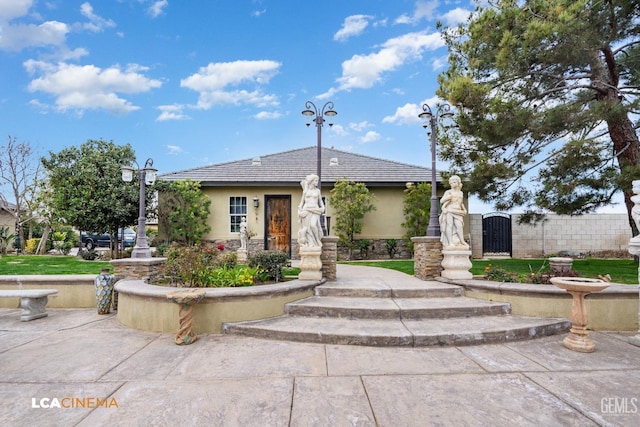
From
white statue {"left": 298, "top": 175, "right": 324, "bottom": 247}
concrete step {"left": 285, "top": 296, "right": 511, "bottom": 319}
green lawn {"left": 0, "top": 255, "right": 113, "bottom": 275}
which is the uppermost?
white statue {"left": 298, "top": 175, "right": 324, "bottom": 247}

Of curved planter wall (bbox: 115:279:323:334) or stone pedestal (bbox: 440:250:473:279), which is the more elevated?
stone pedestal (bbox: 440:250:473:279)

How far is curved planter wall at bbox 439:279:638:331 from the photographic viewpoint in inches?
186

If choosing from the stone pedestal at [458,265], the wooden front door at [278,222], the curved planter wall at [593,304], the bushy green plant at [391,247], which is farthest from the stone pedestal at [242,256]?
the curved planter wall at [593,304]

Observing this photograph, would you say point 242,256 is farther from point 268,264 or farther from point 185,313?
point 185,313

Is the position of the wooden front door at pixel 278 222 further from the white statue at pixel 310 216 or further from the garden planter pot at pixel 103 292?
the garden planter pot at pixel 103 292

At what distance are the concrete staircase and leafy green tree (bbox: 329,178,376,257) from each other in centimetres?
646

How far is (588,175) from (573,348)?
5.83 metres

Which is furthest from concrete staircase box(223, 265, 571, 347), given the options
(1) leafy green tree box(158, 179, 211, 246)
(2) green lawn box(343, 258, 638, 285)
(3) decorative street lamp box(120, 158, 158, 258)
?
(1) leafy green tree box(158, 179, 211, 246)

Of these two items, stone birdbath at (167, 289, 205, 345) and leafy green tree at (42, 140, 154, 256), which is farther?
leafy green tree at (42, 140, 154, 256)

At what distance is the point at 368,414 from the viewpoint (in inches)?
96.5

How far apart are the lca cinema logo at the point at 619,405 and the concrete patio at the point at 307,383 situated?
0.01m

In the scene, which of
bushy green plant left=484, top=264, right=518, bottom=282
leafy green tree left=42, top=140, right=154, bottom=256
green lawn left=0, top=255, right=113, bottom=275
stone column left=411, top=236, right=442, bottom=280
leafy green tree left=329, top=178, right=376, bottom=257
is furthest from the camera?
leafy green tree left=329, top=178, right=376, bottom=257

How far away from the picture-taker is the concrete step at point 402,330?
3.97m

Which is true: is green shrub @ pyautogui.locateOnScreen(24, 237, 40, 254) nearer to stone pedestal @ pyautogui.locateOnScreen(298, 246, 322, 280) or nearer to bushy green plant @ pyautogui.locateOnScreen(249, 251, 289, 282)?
bushy green plant @ pyautogui.locateOnScreen(249, 251, 289, 282)
